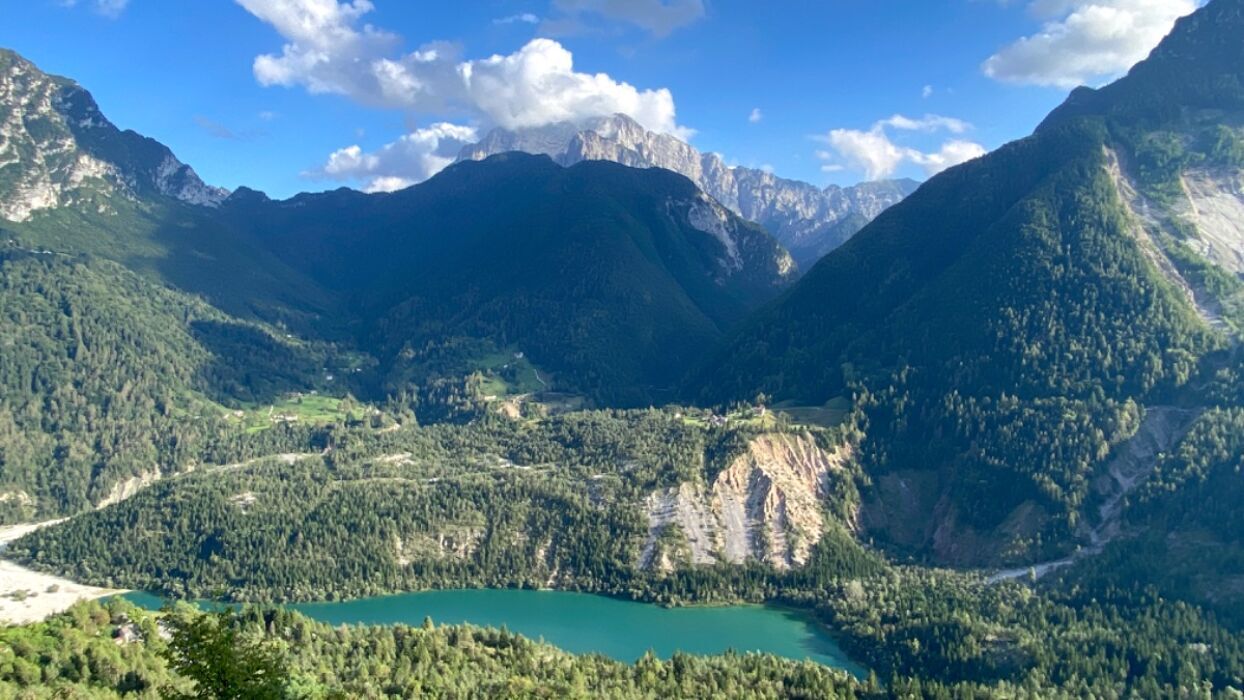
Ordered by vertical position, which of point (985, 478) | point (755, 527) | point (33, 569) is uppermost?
point (985, 478)

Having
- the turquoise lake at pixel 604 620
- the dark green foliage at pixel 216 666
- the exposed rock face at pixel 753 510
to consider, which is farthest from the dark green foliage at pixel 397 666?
the exposed rock face at pixel 753 510

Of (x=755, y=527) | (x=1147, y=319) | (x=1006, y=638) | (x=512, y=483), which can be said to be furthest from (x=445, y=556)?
(x=1147, y=319)

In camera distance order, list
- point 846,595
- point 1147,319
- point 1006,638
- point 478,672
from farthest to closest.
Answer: point 1147,319
point 846,595
point 1006,638
point 478,672

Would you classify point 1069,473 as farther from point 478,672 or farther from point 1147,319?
point 478,672

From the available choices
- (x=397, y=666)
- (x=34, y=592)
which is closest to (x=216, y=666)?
(x=397, y=666)

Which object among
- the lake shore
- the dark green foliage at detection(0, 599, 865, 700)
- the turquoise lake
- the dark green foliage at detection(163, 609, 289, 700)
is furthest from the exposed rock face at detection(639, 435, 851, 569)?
the dark green foliage at detection(163, 609, 289, 700)

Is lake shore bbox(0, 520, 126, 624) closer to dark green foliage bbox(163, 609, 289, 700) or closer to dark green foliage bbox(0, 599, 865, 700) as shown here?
dark green foliage bbox(0, 599, 865, 700)

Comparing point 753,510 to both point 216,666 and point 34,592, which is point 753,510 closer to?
point 34,592
